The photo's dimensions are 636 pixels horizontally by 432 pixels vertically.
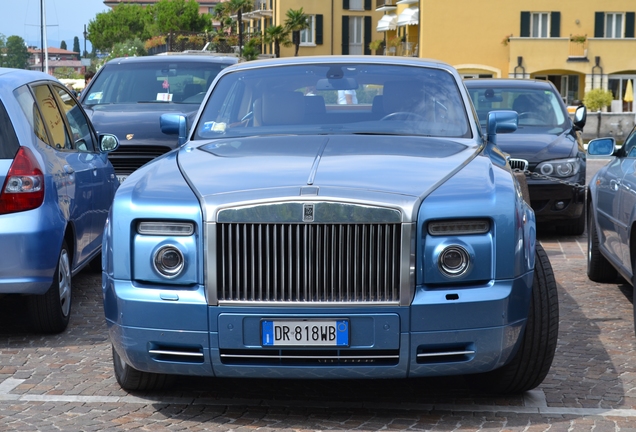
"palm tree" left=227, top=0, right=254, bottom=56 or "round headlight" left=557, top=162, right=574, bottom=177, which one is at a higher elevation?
"palm tree" left=227, top=0, right=254, bottom=56

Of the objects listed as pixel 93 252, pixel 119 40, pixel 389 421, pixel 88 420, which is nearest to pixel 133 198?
pixel 88 420


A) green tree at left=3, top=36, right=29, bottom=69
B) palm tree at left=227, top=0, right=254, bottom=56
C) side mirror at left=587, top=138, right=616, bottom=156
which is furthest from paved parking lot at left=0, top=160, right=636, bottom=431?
green tree at left=3, top=36, right=29, bottom=69

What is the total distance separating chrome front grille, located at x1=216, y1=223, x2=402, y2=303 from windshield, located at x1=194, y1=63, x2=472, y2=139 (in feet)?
5.02

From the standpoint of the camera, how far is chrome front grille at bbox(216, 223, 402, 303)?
4730 mm

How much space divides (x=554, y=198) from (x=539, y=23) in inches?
2178

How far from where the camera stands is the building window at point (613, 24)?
64356mm

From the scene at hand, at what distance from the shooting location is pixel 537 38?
6338 centimetres

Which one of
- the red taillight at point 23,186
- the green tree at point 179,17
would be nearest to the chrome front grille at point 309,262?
the red taillight at point 23,186

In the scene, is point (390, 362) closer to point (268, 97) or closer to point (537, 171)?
point (268, 97)

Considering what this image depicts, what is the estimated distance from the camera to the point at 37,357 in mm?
6426

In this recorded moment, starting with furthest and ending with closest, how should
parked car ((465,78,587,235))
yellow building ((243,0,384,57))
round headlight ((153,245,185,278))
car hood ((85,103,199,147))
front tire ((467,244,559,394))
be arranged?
yellow building ((243,0,384,57))
parked car ((465,78,587,235))
car hood ((85,103,199,147))
front tire ((467,244,559,394))
round headlight ((153,245,185,278))

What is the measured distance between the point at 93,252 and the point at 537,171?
5287 millimetres

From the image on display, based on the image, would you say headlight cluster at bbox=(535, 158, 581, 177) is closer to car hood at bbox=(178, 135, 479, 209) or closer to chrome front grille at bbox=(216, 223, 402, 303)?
car hood at bbox=(178, 135, 479, 209)

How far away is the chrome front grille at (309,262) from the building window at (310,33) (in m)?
89.0
